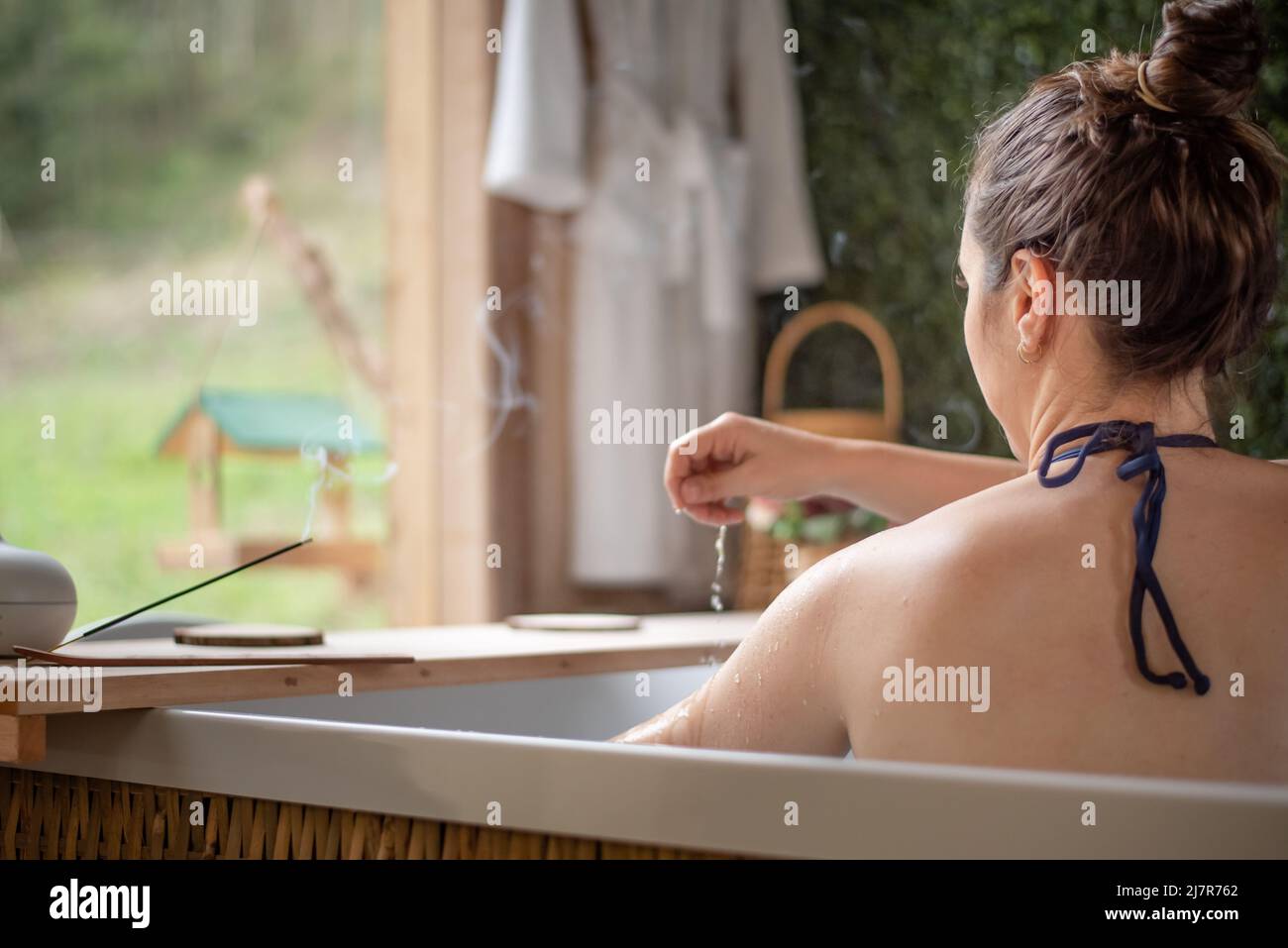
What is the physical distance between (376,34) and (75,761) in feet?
10.3

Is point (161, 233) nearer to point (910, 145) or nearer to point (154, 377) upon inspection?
point (154, 377)

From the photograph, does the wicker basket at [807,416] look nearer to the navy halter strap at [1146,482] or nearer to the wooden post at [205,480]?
the wooden post at [205,480]

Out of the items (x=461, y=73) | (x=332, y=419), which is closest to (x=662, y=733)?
(x=332, y=419)

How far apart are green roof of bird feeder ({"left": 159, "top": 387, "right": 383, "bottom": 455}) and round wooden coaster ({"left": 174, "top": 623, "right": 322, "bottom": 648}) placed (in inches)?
60.7

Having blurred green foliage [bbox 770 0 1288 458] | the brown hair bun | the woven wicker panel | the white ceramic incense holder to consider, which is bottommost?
the woven wicker panel

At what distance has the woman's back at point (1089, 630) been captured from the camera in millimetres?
778

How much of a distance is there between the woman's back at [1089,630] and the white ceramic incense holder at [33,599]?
Result: 64 cm

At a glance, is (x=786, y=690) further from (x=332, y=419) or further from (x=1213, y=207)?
(x=332, y=419)

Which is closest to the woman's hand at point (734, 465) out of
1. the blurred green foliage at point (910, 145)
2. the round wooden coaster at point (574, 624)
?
the round wooden coaster at point (574, 624)

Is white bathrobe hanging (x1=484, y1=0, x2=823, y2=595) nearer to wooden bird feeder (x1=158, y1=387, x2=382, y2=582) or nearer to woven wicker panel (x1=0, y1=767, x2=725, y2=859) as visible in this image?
wooden bird feeder (x1=158, y1=387, x2=382, y2=582)

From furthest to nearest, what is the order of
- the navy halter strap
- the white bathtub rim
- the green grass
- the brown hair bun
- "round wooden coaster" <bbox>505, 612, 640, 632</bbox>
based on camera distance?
the green grass → "round wooden coaster" <bbox>505, 612, 640, 632</bbox> → the brown hair bun → the navy halter strap → the white bathtub rim

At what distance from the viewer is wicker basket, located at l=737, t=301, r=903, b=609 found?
3.17 m

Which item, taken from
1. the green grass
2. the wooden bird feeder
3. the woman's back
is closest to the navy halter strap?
the woman's back

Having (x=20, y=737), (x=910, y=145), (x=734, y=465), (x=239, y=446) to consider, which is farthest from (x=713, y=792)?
(x=910, y=145)
